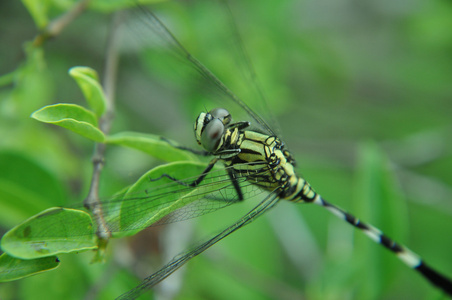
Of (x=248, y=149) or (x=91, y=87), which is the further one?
(x=248, y=149)

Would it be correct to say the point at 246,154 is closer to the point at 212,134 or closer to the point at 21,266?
the point at 212,134

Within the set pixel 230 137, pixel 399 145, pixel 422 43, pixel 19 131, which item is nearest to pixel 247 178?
pixel 230 137

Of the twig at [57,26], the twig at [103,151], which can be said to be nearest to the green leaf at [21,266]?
the twig at [103,151]

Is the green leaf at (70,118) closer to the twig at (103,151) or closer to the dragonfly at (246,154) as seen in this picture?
the twig at (103,151)

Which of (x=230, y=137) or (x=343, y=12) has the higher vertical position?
(x=343, y=12)

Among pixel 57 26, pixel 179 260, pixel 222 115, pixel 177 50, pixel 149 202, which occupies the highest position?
pixel 57 26

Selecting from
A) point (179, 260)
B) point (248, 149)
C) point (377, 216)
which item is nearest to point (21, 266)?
point (179, 260)

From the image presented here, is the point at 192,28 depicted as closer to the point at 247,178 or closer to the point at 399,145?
the point at 247,178

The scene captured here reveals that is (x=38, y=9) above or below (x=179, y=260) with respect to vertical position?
above
